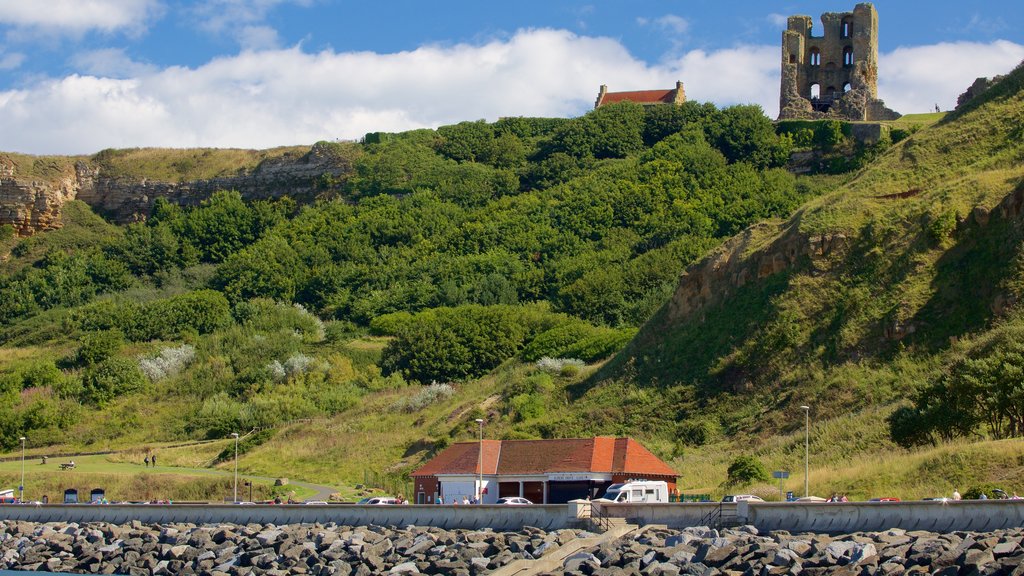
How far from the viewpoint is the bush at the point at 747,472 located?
46.6 m

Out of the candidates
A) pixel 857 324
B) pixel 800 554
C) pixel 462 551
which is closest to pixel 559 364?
pixel 857 324

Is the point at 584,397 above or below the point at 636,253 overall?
below

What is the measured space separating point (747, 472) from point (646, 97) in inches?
3112

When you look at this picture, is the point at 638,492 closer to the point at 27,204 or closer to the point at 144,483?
the point at 144,483

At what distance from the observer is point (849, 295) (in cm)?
5797

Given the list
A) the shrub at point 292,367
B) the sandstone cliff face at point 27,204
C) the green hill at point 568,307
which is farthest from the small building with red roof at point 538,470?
the sandstone cliff face at point 27,204

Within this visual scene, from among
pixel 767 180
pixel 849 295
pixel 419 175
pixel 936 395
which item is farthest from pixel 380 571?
pixel 419 175

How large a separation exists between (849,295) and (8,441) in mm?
40078

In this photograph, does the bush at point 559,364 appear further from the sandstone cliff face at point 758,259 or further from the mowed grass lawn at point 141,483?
the mowed grass lawn at point 141,483

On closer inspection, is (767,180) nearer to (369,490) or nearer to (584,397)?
(584,397)

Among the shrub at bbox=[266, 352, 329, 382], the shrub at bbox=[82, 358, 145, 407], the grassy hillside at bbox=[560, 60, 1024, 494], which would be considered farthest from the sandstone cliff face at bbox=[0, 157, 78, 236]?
the grassy hillside at bbox=[560, 60, 1024, 494]

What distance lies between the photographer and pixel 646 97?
12281cm

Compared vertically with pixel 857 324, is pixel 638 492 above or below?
below

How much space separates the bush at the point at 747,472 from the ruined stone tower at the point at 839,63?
59.8 meters
